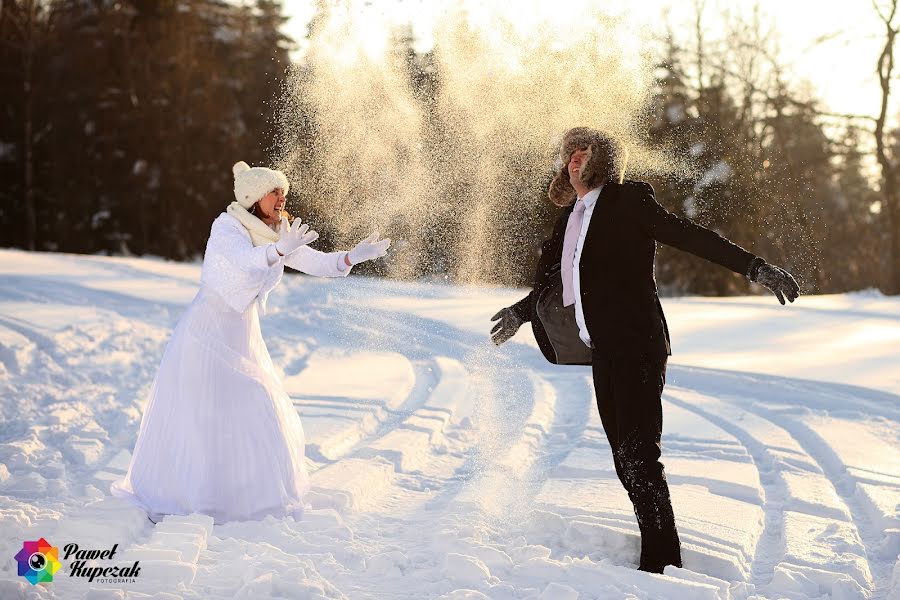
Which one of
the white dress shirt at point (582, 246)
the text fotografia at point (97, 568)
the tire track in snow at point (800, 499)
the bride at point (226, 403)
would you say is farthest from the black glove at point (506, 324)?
the text fotografia at point (97, 568)

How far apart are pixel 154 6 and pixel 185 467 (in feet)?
89.9

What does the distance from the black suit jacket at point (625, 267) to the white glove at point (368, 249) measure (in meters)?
1.16

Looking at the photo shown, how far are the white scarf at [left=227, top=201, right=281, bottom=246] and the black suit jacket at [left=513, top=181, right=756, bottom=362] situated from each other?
1468mm

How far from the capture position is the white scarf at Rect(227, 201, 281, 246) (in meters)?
4.09

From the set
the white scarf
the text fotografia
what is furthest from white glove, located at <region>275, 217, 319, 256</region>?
the text fotografia

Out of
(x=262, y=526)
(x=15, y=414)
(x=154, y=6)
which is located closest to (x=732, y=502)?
(x=262, y=526)

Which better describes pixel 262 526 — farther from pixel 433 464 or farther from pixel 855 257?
pixel 855 257

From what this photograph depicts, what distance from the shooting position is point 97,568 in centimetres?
324

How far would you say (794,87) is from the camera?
→ 23812 millimetres

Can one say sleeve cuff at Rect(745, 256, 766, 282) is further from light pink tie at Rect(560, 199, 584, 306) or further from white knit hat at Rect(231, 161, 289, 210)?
white knit hat at Rect(231, 161, 289, 210)

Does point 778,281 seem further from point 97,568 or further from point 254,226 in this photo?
point 97,568

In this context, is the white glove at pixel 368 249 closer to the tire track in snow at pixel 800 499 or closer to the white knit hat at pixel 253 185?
the white knit hat at pixel 253 185

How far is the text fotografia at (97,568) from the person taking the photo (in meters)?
3.15

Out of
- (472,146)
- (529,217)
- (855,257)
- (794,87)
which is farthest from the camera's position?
(855,257)
